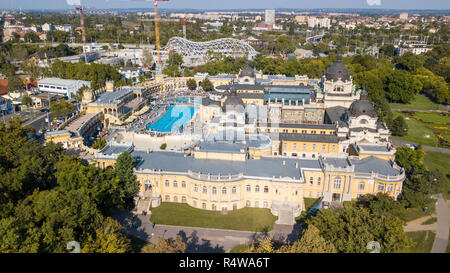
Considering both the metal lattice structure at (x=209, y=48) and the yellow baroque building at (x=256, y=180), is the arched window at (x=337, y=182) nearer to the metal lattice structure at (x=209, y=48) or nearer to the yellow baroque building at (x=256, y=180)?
the yellow baroque building at (x=256, y=180)

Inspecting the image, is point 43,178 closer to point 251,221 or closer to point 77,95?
point 251,221

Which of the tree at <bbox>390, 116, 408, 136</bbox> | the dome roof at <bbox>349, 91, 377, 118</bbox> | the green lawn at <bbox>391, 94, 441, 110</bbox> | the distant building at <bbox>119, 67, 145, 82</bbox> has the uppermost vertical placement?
the dome roof at <bbox>349, 91, 377, 118</bbox>

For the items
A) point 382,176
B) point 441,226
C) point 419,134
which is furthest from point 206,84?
point 441,226

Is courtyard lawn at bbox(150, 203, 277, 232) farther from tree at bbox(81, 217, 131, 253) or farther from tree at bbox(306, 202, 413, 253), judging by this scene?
tree at bbox(81, 217, 131, 253)

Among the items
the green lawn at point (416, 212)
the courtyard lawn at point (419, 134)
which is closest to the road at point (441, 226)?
the green lawn at point (416, 212)

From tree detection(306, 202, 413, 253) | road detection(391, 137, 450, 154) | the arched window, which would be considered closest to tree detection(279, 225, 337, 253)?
tree detection(306, 202, 413, 253)
